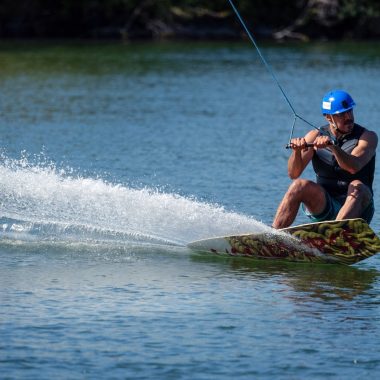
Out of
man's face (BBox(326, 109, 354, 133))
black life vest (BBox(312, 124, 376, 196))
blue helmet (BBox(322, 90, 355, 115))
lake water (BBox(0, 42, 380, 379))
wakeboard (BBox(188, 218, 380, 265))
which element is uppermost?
blue helmet (BBox(322, 90, 355, 115))

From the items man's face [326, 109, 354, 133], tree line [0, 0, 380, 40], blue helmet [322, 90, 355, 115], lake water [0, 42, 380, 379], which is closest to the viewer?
lake water [0, 42, 380, 379]

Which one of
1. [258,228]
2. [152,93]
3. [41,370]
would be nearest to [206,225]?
[258,228]

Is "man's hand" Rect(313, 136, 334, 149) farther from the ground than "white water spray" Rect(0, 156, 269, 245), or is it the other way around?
"man's hand" Rect(313, 136, 334, 149)

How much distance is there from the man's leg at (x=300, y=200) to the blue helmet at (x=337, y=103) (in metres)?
0.64

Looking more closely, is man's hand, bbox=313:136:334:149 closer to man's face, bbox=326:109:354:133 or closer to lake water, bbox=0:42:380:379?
man's face, bbox=326:109:354:133

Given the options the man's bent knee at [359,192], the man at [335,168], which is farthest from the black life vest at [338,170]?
the man's bent knee at [359,192]

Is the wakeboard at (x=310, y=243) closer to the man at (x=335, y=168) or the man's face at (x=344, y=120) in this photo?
the man at (x=335, y=168)

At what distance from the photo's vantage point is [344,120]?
10.3 metres

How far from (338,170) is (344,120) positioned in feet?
1.52

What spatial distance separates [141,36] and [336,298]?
44918 mm

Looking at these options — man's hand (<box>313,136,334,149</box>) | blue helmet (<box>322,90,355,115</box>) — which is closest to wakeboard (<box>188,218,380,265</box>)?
man's hand (<box>313,136,334,149</box>)

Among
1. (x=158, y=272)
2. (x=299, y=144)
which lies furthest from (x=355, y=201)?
(x=158, y=272)

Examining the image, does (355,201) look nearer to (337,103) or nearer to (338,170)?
(338,170)

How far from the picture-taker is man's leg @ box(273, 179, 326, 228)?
10289mm
